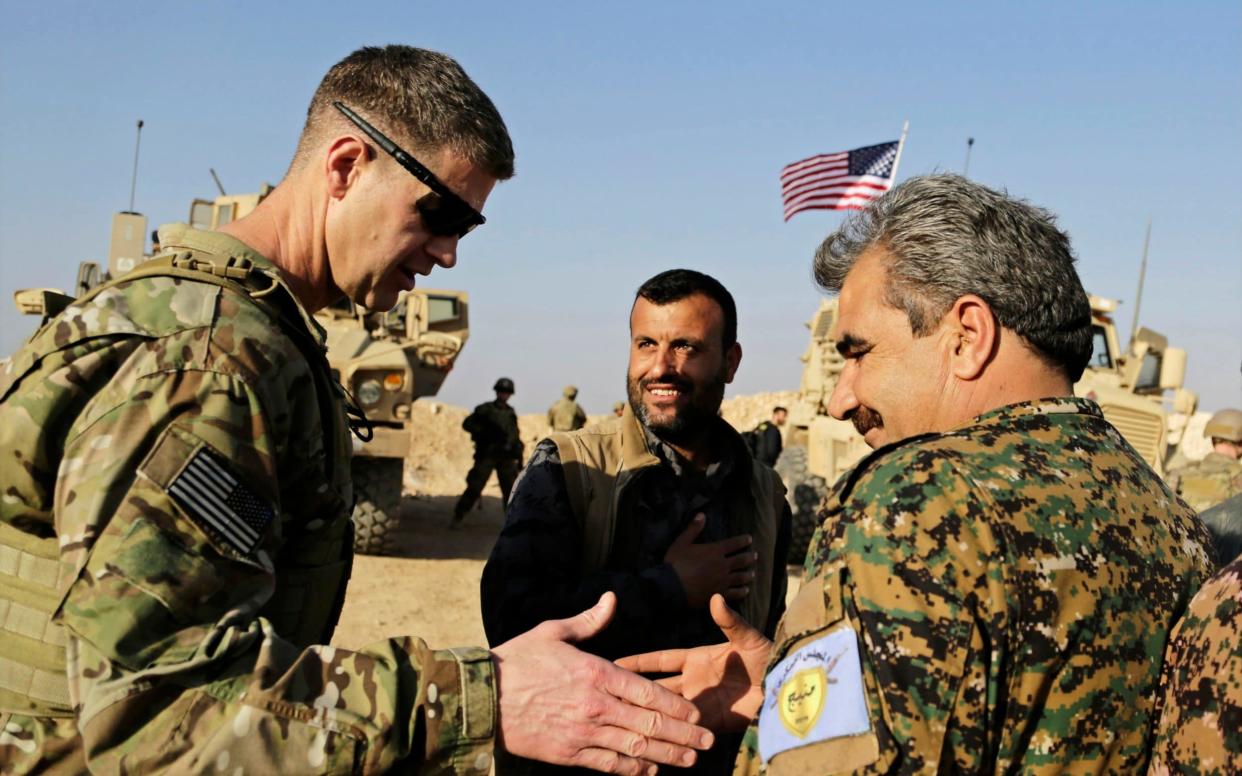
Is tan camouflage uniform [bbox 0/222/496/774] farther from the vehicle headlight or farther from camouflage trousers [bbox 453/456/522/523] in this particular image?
camouflage trousers [bbox 453/456/522/523]

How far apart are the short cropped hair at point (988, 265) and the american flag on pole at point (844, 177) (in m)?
11.0

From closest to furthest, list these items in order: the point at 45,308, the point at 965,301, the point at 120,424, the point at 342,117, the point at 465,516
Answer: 1. the point at 120,424
2. the point at 965,301
3. the point at 45,308
4. the point at 342,117
5. the point at 465,516

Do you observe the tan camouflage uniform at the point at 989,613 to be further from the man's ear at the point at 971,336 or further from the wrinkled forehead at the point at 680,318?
the wrinkled forehead at the point at 680,318

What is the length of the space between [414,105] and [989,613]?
4.45ft

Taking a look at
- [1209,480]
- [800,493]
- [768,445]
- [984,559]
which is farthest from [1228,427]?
[984,559]

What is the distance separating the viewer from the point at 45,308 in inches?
76.9

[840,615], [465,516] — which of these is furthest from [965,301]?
[465,516]

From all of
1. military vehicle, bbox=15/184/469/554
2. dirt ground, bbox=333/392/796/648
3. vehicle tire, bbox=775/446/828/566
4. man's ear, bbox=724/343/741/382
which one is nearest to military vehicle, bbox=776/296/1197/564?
vehicle tire, bbox=775/446/828/566

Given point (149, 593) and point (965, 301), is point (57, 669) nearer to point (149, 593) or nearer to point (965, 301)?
point (149, 593)

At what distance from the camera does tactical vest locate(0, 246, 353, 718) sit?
1686 mm

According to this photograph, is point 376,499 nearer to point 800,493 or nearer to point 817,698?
point 800,493

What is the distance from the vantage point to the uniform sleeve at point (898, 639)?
4.71 feet

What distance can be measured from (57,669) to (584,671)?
811 millimetres

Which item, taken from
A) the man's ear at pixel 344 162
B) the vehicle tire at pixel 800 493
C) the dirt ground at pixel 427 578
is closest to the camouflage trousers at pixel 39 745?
the man's ear at pixel 344 162
